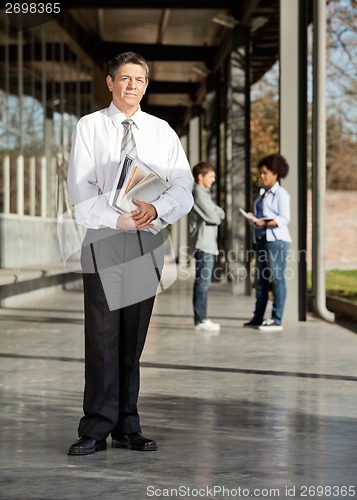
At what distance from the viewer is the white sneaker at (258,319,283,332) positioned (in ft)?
42.7

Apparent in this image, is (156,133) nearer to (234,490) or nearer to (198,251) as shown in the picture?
(234,490)

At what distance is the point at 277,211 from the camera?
1291 centimetres

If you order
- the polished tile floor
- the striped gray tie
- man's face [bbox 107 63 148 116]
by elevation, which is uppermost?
man's face [bbox 107 63 148 116]

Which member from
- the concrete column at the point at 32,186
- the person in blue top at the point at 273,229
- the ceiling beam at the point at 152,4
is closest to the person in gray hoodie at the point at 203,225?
the person in blue top at the point at 273,229

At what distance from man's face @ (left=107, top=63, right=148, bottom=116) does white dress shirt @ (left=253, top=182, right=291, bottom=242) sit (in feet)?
23.7

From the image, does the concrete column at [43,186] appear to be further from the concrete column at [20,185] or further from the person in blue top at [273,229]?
the person in blue top at [273,229]

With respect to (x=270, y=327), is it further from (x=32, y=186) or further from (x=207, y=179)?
(x=32, y=186)

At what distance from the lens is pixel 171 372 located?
30.2ft

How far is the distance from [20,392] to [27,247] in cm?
1304

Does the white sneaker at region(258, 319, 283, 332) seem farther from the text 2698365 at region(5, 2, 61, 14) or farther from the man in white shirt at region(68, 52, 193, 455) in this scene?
the text 2698365 at region(5, 2, 61, 14)

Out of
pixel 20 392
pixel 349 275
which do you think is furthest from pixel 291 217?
pixel 349 275

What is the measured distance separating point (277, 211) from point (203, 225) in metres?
0.79

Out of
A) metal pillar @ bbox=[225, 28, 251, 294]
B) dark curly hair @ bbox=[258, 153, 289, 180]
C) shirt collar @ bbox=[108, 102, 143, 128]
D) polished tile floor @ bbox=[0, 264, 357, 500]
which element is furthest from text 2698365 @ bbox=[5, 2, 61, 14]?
shirt collar @ bbox=[108, 102, 143, 128]

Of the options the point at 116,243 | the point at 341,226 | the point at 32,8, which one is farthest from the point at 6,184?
A: the point at 341,226
